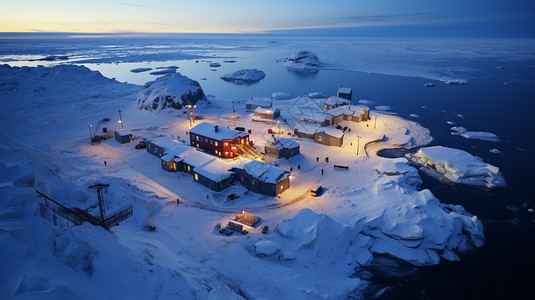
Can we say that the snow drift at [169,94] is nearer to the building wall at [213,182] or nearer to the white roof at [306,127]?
the white roof at [306,127]

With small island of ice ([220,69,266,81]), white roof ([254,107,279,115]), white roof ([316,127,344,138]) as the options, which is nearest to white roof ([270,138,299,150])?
white roof ([316,127,344,138])

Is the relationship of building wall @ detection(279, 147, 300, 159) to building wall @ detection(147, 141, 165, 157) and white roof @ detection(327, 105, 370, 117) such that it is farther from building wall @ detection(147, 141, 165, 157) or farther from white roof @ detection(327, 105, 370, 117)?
white roof @ detection(327, 105, 370, 117)

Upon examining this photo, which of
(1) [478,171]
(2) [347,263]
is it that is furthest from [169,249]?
(1) [478,171]

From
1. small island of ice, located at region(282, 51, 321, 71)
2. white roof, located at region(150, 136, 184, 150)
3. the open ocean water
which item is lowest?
the open ocean water

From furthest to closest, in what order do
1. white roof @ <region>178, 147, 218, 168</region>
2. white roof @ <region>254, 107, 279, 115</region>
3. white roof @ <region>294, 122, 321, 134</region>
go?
white roof @ <region>254, 107, 279, 115</region>, white roof @ <region>294, 122, 321, 134</region>, white roof @ <region>178, 147, 218, 168</region>

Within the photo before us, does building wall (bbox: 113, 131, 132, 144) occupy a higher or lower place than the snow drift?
lower

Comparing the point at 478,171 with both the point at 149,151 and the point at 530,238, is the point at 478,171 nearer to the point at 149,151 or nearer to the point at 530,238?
the point at 530,238

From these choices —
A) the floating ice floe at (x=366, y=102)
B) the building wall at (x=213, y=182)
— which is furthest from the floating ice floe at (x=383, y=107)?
the building wall at (x=213, y=182)
